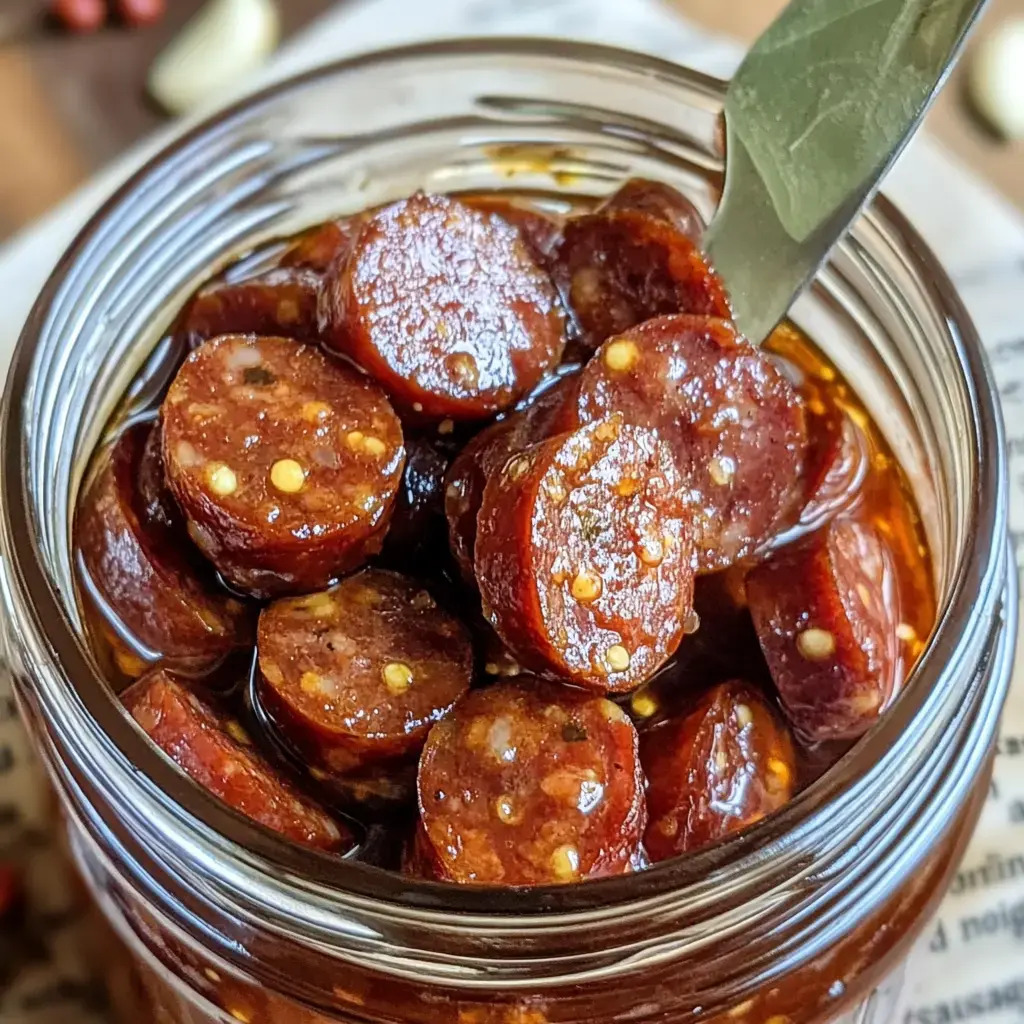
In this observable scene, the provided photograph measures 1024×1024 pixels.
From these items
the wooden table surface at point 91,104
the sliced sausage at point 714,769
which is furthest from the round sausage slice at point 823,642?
the wooden table surface at point 91,104

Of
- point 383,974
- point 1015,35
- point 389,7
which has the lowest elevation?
point 383,974

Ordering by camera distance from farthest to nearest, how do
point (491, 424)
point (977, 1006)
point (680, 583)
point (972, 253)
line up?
1. point (972, 253)
2. point (977, 1006)
3. point (491, 424)
4. point (680, 583)

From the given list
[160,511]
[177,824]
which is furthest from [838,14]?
[177,824]

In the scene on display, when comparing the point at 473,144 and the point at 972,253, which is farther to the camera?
the point at 972,253

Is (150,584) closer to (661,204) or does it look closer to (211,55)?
(661,204)

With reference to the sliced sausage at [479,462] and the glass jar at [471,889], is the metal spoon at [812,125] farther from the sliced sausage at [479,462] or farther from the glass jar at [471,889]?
the sliced sausage at [479,462]

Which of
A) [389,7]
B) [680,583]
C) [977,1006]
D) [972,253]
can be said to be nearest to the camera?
[680,583]

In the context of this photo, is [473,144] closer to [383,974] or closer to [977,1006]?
[383,974]
